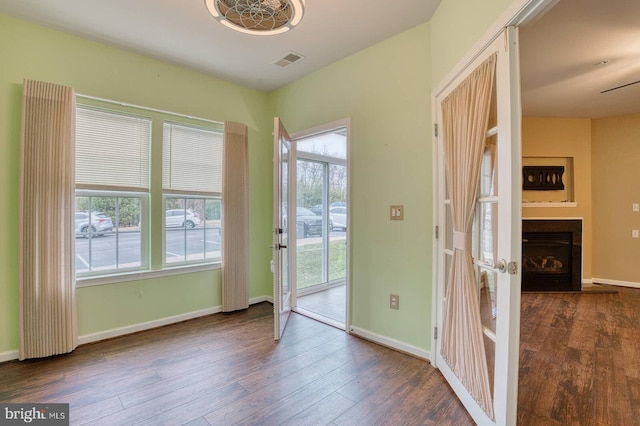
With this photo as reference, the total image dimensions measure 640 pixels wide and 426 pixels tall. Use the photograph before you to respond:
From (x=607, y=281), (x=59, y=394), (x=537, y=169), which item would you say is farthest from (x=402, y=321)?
(x=607, y=281)

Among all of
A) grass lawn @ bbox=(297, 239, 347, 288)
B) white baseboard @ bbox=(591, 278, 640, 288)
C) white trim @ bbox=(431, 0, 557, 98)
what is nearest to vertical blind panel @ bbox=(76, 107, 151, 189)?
grass lawn @ bbox=(297, 239, 347, 288)

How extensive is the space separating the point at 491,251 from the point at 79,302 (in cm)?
336

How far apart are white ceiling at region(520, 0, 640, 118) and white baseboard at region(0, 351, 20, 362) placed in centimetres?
436

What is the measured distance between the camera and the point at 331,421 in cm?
175

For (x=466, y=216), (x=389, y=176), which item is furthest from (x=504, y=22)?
(x=389, y=176)

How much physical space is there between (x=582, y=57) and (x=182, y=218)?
14.6 ft

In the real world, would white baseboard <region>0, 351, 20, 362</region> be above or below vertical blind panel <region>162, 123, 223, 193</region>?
below

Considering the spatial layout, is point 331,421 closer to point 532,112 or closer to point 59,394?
point 59,394

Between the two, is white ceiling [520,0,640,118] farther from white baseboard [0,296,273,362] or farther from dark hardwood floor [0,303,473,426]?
white baseboard [0,296,273,362]

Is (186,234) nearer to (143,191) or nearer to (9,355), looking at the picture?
(143,191)

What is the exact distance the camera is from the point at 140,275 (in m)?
3.03

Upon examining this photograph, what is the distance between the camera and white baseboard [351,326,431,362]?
2.47 meters

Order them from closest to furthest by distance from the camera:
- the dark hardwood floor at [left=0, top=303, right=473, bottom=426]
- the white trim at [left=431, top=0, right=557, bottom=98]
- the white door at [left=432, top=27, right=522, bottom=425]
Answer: the white trim at [left=431, top=0, right=557, bottom=98] < the white door at [left=432, top=27, right=522, bottom=425] < the dark hardwood floor at [left=0, top=303, right=473, bottom=426]

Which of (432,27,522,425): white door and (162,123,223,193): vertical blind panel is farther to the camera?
(162,123,223,193): vertical blind panel
